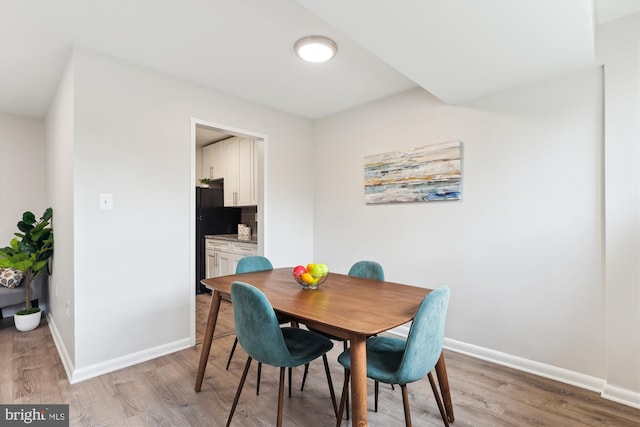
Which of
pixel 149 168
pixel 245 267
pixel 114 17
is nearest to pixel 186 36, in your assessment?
pixel 114 17

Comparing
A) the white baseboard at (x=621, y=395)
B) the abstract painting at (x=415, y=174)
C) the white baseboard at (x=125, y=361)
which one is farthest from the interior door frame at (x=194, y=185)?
the white baseboard at (x=621, y=395)

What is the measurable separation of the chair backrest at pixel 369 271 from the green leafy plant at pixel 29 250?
3055 mm

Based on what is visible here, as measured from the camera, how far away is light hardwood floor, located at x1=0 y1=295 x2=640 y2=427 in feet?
6.11

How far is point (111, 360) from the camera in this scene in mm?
2439

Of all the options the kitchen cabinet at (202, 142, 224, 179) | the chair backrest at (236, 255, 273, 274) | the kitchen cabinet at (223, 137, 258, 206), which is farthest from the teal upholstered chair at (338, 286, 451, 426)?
the kitchen cabinet at (202, 142, 224, 179)

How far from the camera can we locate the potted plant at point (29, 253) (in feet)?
10.2

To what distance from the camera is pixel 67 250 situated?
250 cm

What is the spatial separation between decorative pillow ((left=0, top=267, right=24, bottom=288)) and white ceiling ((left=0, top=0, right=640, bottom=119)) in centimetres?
197

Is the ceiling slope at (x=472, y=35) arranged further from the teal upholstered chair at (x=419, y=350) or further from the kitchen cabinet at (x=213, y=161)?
the kitchen cabinet at (x=213, y=161)

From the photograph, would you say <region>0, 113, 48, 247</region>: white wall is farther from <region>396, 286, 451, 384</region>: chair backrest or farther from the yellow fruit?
<region>396, 286, 451, 384</region>: chair backrest

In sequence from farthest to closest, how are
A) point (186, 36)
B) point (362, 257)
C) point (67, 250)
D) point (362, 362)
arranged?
point (362, 257) → point (67, 250) → point (186, 36) → point (362, 362)

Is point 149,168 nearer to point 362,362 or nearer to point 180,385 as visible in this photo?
point 180,385

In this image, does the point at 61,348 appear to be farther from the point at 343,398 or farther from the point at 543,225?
the point at 543,225

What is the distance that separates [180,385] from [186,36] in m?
2.41
